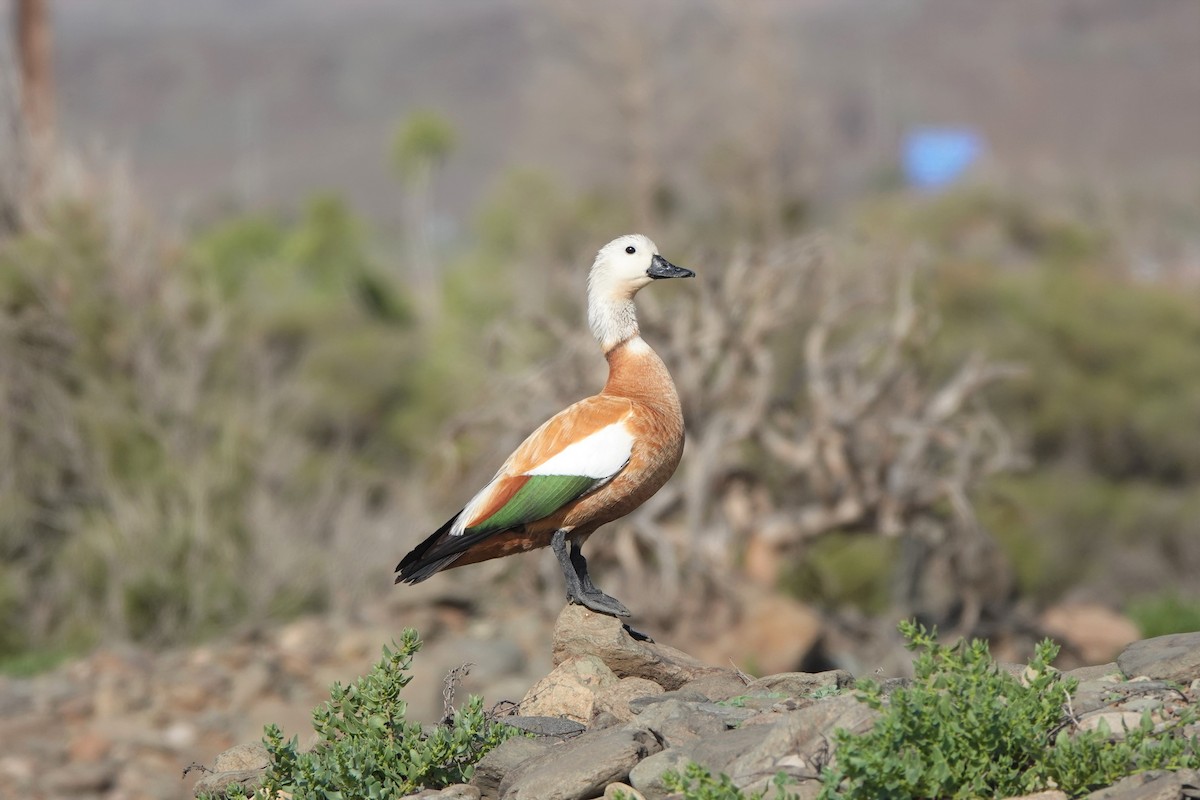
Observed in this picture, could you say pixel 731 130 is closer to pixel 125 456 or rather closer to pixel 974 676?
pixel 125 456

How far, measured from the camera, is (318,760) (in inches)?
223

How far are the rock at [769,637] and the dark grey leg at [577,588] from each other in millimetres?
7303

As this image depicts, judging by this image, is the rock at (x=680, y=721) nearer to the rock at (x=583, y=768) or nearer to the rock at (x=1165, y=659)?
the rock at (x=583, y=768)

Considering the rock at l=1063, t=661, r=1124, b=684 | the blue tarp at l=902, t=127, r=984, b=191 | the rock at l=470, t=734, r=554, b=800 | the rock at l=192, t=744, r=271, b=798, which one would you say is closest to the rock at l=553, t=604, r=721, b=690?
the rock at l=470, t=734, r=554, b=800

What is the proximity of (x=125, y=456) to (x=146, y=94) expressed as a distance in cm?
17058

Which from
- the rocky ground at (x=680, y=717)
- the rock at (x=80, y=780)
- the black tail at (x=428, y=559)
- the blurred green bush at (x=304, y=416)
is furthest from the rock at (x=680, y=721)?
the blurred green bush at (x=304, y=416)

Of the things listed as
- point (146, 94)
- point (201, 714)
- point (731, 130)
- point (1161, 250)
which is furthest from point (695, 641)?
point (146, 94)

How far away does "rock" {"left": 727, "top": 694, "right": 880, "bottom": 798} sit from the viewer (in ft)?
16.4

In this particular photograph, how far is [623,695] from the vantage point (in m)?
6.20

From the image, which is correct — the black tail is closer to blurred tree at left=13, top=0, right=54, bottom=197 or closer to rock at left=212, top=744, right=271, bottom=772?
rock at left=212, top=744, right=271, bottom=772

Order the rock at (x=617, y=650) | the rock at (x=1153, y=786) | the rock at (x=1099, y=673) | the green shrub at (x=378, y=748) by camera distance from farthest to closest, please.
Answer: the rock at (x=617, y=650)
the rock at (x=1099, y=673)
the green shrub at (x=378, y=748)
the rock at (x=1153, y=786)

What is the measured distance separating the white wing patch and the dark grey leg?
33 centimetres

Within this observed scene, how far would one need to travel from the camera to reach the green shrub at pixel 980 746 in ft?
15.5

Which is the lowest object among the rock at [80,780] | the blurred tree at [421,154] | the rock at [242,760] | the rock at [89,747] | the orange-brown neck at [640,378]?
the rock at [242,760]
